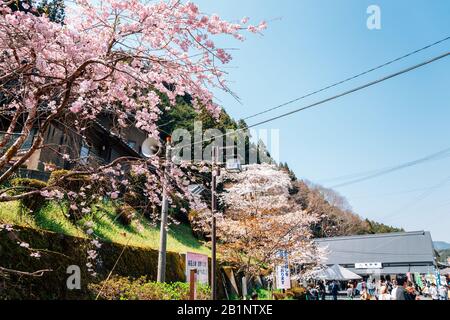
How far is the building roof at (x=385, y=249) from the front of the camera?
107ft

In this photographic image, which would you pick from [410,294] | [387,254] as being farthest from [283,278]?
[387,254]

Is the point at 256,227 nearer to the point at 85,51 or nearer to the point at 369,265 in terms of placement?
the point at 85,51

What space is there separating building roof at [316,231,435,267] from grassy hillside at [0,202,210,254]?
64.7 ft

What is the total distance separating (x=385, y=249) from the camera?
34875 millimetres

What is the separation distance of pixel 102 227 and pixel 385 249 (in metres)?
32.9

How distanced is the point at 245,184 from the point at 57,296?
1464 cm

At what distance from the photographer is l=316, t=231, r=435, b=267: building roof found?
32750 millimetres

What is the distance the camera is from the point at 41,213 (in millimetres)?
9953

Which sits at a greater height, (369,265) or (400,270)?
(369,265)

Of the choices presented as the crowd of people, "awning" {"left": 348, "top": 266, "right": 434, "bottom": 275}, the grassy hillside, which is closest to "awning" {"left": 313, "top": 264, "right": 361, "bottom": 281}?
the crowd of people

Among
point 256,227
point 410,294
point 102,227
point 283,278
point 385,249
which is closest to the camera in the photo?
point 410,294

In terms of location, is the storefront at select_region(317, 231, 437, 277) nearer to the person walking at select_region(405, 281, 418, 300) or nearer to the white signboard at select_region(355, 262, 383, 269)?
the white signboard at select_region(355, 262, 383, 269)

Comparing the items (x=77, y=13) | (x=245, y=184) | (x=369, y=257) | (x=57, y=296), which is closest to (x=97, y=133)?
(x=245, y=184)
